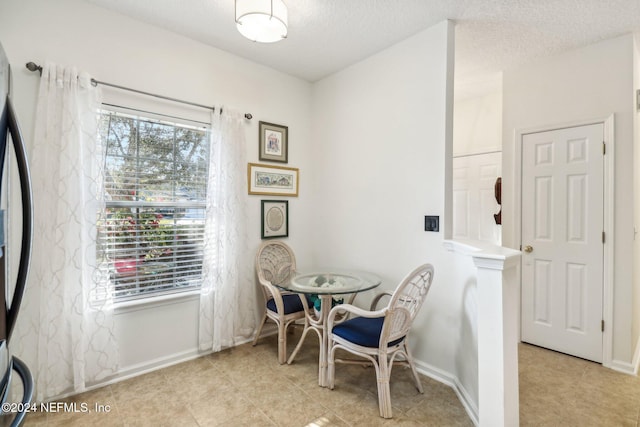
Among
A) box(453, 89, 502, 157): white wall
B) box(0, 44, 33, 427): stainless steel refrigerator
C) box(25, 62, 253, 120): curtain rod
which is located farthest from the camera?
box(453, 89, 502, 157): white wall

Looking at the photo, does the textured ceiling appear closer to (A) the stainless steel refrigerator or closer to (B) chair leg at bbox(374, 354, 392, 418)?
(A) the stainless steel refrigerator

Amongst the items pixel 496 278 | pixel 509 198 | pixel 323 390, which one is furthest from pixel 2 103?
pixel 509 198

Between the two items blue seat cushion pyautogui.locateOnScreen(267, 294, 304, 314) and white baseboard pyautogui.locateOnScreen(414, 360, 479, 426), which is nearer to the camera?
white baseboard pyautogui.locateOnScreen(414, 360, 479, 426)

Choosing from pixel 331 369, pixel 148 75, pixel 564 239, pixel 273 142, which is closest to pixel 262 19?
pixel 148 75

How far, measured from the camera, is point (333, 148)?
10.6ft

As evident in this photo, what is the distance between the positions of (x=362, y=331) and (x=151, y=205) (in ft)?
6.09

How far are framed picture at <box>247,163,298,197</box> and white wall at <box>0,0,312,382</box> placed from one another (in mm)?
103

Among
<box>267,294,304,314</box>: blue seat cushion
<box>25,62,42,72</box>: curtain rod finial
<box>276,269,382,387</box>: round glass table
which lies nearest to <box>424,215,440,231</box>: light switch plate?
<box>276,269,382,387</box>: round glass table

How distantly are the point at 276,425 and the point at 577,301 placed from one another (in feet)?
8.82

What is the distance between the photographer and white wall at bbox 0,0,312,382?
76.0 inches

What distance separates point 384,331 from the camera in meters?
1.87

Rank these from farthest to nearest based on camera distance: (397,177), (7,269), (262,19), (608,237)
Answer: (397,177) → (608,237) → (262,19) → (7,269)

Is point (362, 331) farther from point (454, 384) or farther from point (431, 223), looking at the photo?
point (431, 223)

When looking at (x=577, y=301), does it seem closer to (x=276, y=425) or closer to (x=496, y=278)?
(x=496, y=278)
